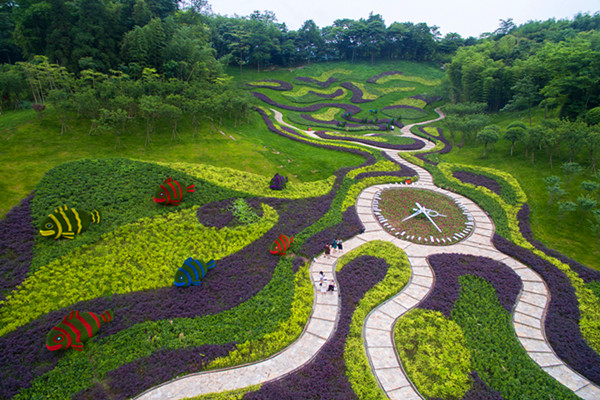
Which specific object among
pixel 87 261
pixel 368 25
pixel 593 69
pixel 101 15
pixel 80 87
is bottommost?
pixel 87 261

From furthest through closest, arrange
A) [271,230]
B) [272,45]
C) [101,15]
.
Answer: [272,45], [101,15], [271,230]

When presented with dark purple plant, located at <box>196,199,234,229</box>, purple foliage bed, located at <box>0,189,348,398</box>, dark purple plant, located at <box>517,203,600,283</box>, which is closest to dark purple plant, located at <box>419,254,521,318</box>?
dark purple plant, located at <box>517,203,600,283</box>

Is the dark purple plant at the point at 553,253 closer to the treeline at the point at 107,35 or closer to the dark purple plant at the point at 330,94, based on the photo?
the treeline at the point at 107,35

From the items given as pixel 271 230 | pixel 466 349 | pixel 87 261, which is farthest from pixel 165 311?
pixel 466 349

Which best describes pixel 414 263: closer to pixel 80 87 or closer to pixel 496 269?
pixel 496 269

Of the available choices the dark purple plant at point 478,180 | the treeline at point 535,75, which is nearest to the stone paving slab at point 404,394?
the dark purple plant at point 478,180

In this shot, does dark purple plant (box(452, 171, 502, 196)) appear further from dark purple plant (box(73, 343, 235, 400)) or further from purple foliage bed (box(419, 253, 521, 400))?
dark purple plant (box(73, 343, 235, 400))
